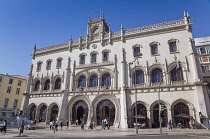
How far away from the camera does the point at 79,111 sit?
30625 mm

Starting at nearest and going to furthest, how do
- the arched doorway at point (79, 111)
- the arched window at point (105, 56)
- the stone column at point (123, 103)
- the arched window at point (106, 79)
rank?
1. the stone column at point (123, 103)
2. the arched doorway at point (79, 111)
3. the arched window at point (106, 79)
4. the arched window at point (105, 56)

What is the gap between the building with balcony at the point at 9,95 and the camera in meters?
45.6

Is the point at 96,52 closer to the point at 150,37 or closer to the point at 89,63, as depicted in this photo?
the point at 89,63

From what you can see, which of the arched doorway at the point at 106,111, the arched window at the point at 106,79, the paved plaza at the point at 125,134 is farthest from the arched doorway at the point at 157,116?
the arched window at the point at 106,79

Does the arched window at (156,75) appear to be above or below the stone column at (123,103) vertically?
above

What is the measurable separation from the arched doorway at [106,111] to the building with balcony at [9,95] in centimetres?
3064

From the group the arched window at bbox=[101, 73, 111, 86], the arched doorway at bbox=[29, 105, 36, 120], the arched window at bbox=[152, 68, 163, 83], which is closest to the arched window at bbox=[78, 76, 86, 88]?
the arched window at bbox=[101, 73, 111, 86]

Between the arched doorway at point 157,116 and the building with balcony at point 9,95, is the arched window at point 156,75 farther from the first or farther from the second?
the building with balcony at point 9,95

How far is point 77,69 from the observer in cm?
3319

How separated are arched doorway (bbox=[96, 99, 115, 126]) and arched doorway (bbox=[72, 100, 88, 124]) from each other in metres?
2.54

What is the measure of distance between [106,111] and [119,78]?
6520 millimetres

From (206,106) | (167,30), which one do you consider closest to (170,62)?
(167,30)

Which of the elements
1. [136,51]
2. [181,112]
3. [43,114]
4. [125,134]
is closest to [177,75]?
[181,112]

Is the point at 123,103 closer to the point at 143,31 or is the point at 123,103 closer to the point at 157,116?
the point at 157,116
